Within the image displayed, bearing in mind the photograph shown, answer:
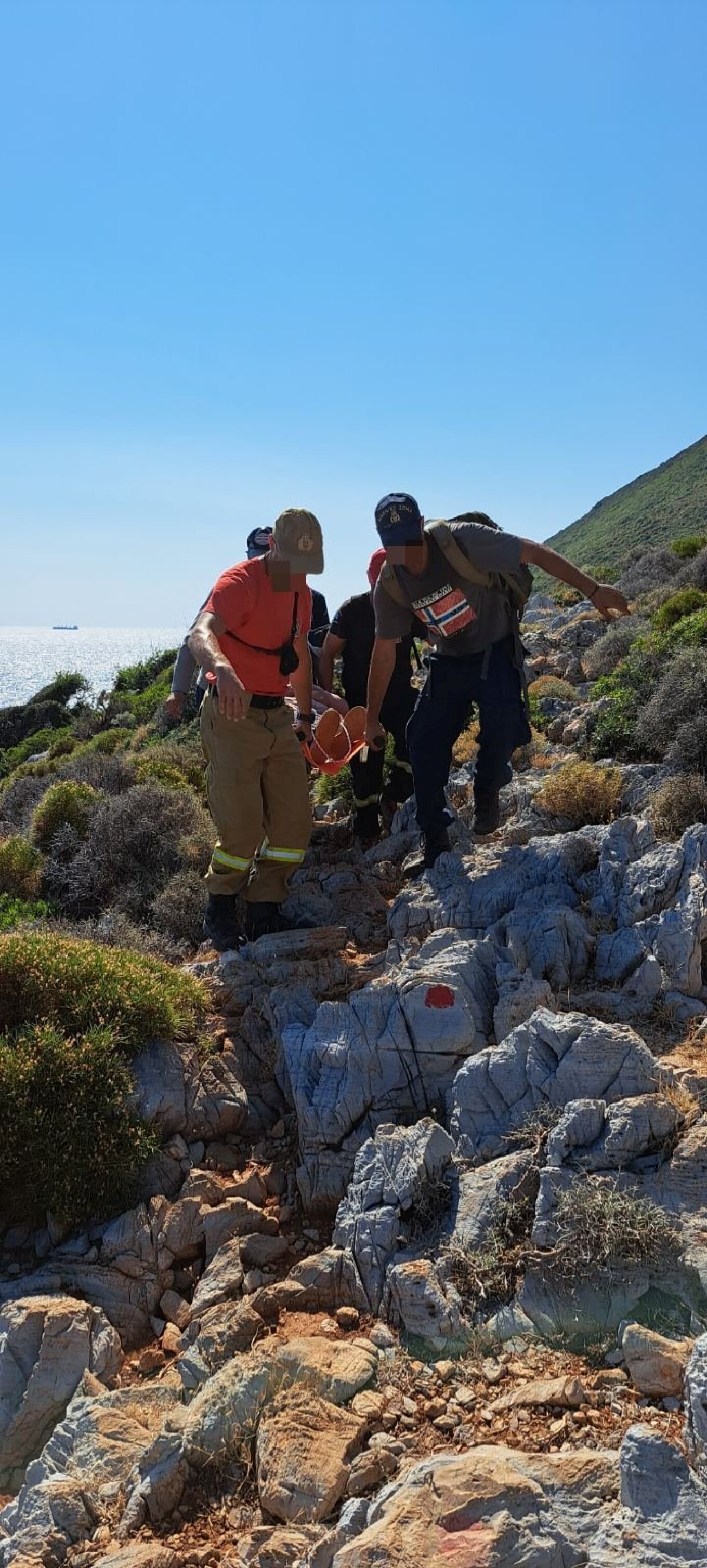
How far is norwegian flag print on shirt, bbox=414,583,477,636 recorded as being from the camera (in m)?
6.06

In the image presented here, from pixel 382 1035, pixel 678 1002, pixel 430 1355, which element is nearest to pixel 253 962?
pixel 382 1035

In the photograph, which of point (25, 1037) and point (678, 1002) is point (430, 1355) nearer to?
point (678, 1002)

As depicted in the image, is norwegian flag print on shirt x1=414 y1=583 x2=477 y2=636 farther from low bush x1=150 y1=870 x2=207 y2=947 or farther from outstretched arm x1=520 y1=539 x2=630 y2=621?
low bush x1=150 y1=870 x2=207 y2=947

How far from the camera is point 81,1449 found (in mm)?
3146

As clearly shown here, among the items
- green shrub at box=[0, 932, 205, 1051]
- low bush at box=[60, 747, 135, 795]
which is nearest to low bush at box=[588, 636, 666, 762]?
green shrub at box=[0, 932, 205, 1051]

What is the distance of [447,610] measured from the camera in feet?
20.0

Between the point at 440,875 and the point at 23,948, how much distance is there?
2619 mm

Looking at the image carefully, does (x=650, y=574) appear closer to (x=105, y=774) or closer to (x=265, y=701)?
(x=105, y=774)

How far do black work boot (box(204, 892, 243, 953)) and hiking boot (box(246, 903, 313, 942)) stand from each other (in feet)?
0.37

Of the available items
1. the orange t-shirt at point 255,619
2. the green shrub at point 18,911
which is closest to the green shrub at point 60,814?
the green shrub at point 18,911

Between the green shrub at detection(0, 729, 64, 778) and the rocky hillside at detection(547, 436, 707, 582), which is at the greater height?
the rocky hillside at detection(547, 436, 707, 582)

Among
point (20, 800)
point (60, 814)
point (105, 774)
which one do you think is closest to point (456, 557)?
point (60, 814)

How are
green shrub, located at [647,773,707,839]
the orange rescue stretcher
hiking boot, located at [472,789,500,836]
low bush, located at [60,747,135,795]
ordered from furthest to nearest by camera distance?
low bush, located at [60,747,135,795], the orange rescue stretcher, hiking boot, located at [472,789,500,836], green shrub, located at [647,773,707,839]

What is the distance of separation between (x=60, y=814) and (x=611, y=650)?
7.35 meters
